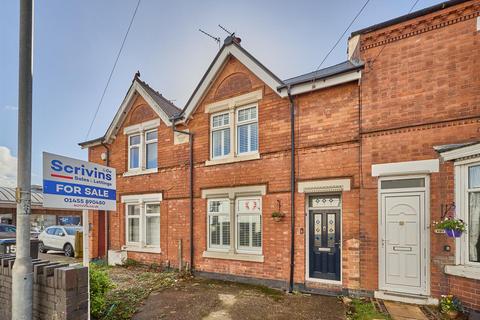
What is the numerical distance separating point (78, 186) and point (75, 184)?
0.21ft

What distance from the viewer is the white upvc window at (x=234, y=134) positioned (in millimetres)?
9969

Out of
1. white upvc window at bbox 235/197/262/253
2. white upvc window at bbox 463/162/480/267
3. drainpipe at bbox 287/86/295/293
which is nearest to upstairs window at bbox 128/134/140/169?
white upvc window at bbox 235/197/262/253

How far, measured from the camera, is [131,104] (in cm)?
1351

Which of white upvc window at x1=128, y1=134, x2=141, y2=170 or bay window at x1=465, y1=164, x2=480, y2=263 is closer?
bay window at x1=465, y1=164, x2=480, y2=263

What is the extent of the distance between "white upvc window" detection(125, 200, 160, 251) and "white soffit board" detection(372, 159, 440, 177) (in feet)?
26.2

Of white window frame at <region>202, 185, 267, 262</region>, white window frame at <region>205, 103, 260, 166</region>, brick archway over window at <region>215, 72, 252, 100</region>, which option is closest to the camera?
white window frame at <region>202, 185, 267, 262</region>

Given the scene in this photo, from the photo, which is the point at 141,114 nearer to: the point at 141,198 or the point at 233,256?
the point at 141,198

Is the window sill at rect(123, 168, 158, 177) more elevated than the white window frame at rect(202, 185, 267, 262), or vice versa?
the window sill at rect(123, 168, 158, 177)

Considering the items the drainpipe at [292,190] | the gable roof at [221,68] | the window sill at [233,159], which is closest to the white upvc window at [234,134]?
the window sill at [233,159]

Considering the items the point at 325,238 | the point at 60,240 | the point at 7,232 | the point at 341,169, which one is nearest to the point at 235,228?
the point at 325,238

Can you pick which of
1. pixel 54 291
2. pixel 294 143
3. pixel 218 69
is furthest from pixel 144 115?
pixel 54 291

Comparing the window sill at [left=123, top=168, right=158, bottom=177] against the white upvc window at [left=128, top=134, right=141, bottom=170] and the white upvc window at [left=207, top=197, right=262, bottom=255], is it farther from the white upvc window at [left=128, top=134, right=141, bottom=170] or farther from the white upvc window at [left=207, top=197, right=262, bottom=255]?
the white upvc window at [left=207, top=197, right=262, bottom=255]

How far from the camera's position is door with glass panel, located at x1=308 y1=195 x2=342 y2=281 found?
820 centimetres

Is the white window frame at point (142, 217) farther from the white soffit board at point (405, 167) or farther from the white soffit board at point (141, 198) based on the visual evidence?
the white soffit board at point (405, 167)
